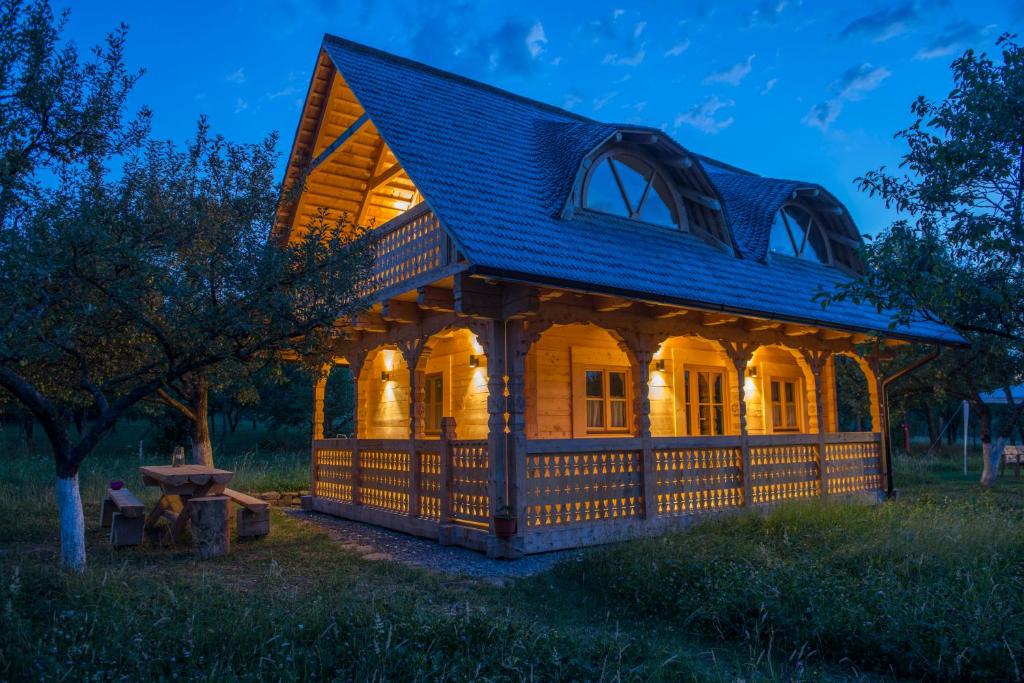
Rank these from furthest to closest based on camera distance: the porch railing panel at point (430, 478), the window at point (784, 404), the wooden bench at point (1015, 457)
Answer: the wooden bench at point (1015, 457)
the window at point (784, 404)
the porch railing panel at point (430, 478)

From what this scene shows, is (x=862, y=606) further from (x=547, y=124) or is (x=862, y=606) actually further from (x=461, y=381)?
(x=547, y=124)

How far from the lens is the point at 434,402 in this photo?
46.3ft

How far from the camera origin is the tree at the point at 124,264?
6445 mm

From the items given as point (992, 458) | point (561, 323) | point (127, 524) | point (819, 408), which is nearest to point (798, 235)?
point (819, 408)

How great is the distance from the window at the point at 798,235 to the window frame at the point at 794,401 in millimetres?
2711

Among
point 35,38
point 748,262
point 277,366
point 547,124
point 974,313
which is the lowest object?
point 277,366

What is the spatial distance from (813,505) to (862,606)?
464cm

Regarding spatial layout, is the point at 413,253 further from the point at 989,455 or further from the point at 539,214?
A: the point at 989,455

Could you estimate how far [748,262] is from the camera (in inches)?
530

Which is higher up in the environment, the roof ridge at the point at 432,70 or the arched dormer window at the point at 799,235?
the roof ridge at the point at 432,70

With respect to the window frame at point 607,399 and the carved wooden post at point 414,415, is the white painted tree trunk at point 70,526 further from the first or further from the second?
the window frame at point 607,399

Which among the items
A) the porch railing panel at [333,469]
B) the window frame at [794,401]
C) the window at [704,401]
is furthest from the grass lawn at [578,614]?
the window frame at [794,401]

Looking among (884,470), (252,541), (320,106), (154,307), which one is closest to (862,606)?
(154,307)

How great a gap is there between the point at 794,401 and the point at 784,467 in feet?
13.2
